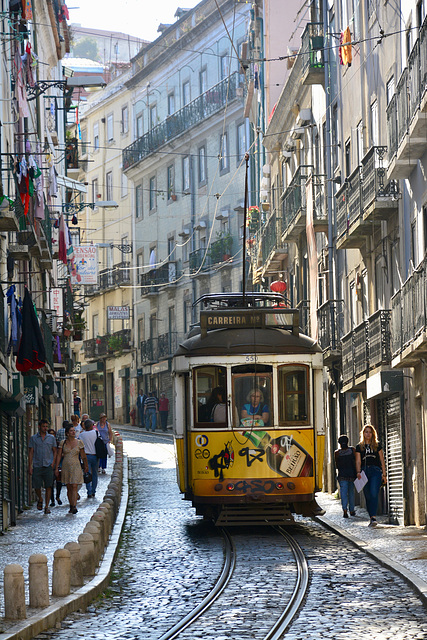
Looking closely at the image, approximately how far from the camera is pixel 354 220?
24281 mm

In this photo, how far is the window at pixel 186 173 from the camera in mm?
57344

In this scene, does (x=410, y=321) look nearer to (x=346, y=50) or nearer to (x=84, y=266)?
(x=346, y=50)

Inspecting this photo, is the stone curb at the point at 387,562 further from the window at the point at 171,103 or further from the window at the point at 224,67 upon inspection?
the window at the point at 171,103

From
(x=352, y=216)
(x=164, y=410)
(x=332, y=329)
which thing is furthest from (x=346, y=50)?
(x=164, y=410)

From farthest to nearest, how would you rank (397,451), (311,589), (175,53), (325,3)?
1. (175,53)
2. (325,3)
3. (397,451)
4. (311,589)

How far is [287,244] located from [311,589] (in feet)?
85.2

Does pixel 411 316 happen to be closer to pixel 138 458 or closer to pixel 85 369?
pixel 138 458

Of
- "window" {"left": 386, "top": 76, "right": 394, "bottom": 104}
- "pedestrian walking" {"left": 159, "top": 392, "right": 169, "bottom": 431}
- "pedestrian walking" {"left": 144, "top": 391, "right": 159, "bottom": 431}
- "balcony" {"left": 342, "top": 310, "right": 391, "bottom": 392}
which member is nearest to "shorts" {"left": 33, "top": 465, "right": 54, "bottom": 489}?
"balcony" {"left": 342, "top": 310, "right": 391, "bottom": 392}

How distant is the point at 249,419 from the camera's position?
18359mm

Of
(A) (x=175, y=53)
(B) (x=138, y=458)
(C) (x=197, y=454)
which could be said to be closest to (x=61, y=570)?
(C) (x=197, y=454)

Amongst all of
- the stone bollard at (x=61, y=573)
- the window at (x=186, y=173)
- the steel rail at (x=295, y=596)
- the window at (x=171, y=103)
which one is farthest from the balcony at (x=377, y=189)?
the window at (x=171, y=103)

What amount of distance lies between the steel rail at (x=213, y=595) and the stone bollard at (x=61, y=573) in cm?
119

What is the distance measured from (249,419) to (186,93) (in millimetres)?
41384

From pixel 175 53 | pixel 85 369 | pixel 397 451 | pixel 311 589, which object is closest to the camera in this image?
pixel 311 589
